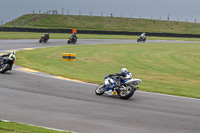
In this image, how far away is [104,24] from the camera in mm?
94000

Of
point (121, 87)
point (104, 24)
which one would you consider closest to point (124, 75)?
point (121, 87)

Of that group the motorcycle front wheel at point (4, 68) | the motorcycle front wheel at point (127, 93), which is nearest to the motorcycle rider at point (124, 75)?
the motorcycle front wheel at point (127, 93)

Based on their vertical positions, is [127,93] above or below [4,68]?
below

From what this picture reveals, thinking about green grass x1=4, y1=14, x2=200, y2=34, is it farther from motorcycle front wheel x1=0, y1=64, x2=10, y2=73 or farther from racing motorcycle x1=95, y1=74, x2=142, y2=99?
racing motorcycle x1=95, y1=74, x2=142, y2=99

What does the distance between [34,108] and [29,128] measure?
8.28 feet

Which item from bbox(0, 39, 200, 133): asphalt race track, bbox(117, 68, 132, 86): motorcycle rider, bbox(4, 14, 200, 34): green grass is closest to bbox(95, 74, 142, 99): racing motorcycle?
bbox(117, 68, 132, 86): motorcycle rider

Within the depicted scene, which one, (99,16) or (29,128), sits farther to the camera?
(99,16)

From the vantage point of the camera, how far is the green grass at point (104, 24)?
86688mm

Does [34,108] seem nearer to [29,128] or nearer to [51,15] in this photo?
[29,128]

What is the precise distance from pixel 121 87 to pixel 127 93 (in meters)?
0.41

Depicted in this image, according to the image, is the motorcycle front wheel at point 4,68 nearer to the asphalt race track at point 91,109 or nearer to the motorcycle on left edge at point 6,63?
the motorcycle on left edge at point 6,63

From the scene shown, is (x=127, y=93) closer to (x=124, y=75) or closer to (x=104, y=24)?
(x=124, y=75)

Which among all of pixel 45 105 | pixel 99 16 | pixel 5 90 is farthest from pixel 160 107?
pixel 99 16

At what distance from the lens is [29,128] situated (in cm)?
780
